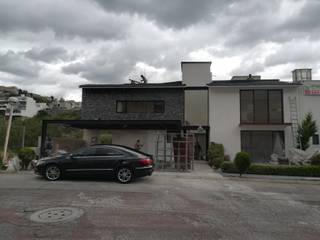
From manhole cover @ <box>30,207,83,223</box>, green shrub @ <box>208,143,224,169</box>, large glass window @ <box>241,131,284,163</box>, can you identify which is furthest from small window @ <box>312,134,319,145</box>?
manhole cover @ <box>30,207,83,223</box>

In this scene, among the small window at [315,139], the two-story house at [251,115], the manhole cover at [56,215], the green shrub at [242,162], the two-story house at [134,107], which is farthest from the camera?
the two-story house at [134,107]

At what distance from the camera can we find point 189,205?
6652 millimetres

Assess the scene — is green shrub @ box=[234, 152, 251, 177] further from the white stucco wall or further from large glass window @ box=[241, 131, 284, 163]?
the white stucco wall

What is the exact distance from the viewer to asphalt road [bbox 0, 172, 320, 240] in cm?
468

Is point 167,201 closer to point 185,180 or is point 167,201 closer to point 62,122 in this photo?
point 185,180

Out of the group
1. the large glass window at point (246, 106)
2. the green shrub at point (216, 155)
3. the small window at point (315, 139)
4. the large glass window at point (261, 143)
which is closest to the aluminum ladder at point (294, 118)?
the large glass window at point (261, 143)

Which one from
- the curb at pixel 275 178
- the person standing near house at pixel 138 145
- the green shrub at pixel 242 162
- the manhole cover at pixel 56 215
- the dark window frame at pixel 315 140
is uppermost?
the dark window frame at pixel 315 140

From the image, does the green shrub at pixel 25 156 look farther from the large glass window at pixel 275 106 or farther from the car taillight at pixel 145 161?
the large glass window at pixel 275 106

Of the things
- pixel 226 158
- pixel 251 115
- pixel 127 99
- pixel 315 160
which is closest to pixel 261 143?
pixel 251 115

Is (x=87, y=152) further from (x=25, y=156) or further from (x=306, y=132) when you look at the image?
(x=306, y=132)

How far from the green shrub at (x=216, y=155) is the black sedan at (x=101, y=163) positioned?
582cm

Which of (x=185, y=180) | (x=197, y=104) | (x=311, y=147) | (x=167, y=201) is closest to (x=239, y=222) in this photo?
(x=167, y=201)

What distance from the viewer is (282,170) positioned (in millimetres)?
12000

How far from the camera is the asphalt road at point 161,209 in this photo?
4680mm
